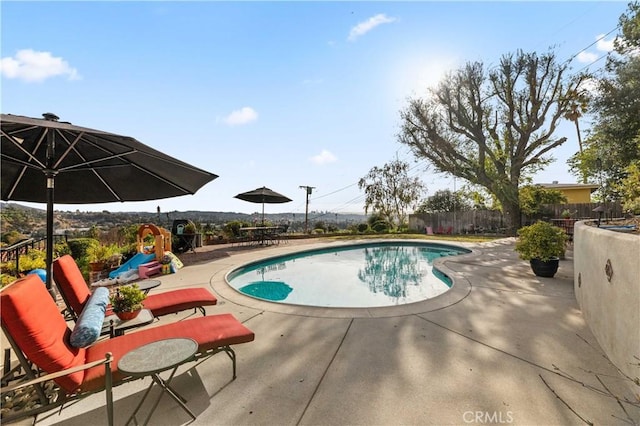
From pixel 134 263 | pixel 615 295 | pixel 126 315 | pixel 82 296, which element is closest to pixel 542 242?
pixel 615 295

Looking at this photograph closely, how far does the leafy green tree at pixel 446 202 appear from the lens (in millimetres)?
23078

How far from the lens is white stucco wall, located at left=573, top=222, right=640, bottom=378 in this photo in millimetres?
2197

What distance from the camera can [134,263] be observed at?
6.57 metres

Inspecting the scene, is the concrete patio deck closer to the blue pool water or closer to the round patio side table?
the round patio side table

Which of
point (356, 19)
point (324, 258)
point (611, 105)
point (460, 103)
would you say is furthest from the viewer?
point (460, 103)

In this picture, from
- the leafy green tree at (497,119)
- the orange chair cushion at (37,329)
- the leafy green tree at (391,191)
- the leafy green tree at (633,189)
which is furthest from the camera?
the leafy green tree at (391,191)

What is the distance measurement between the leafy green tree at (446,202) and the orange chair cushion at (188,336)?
22.4 metres

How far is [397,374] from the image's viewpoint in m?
2.46

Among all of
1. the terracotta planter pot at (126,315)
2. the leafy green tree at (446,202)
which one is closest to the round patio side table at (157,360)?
the terracotta planter pot at (126,315)

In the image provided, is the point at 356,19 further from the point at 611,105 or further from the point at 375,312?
the point at 611,105

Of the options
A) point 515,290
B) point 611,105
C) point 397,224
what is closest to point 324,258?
point 515,290

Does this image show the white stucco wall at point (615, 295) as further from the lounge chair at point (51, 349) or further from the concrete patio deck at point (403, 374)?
the lounge chair at point (51, 349)

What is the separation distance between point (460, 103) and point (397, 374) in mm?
16808

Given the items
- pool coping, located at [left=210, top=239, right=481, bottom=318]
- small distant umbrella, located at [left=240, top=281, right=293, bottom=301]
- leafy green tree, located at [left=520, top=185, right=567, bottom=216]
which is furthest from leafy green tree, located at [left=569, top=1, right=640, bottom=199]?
small distant umbrella, located at [left=240, top=281, right=293, bottom=301]
